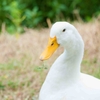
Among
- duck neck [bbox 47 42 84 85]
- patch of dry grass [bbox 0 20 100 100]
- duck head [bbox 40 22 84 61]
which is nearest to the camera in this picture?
duck head [bbox 40 22 84 61]

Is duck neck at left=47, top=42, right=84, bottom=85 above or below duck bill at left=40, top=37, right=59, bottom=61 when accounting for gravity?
below

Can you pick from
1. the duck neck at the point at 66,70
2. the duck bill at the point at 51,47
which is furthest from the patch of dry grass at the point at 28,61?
the duck bill at the point at 51,47

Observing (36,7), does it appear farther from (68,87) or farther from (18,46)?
(68,87)

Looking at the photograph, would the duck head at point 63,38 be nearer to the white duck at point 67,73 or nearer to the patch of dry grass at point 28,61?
the white duck at point 67,73

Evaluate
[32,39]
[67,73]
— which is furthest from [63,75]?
[32,39]

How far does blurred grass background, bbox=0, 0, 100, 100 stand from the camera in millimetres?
3631

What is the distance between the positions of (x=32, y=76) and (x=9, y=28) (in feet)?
6.40

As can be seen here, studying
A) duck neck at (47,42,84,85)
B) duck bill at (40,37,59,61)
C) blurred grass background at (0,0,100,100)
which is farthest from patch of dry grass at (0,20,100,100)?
duck bill at (40,37,59,61)

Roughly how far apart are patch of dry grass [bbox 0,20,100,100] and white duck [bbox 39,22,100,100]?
1.15 feet

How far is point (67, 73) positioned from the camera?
2.77 m

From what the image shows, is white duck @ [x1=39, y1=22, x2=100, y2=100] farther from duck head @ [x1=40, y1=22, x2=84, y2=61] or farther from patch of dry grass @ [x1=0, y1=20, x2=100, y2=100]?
patch of dry grass @ [x1=0, y1=20, x2=100, y2=100]

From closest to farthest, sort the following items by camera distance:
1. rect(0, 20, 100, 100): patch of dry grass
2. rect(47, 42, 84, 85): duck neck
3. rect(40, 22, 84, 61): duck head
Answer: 1. rect(40, 22, 84, 61): duck head
2. rect(47, 42, 84, 85): duck neck
3. rect(0, 20, 100, 100): patch of dry grass

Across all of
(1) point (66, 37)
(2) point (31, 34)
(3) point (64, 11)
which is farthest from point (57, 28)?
(3) point (64, 11)

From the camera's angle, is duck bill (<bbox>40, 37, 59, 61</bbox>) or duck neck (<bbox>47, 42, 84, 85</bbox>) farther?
duck neck (<bbox>47, 42, 84, 85</bbox>)
